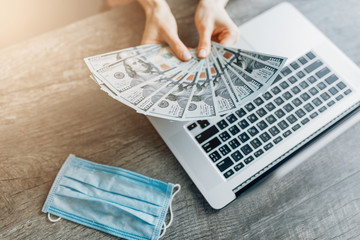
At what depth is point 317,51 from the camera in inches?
31.6

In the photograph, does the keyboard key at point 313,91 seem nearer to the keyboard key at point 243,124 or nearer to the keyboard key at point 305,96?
the keyboard key at point 305,96

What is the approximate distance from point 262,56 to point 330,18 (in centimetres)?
32

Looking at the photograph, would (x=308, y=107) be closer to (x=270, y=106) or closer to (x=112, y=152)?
(x=270, y=106)

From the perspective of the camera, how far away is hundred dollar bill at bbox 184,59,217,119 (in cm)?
65

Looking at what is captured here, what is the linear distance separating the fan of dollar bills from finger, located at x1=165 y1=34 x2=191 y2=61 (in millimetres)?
14

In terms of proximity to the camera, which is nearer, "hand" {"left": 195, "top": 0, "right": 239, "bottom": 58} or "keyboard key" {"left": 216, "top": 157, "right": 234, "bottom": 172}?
"keyboard key" {"left": 216, "top": 157, "right": 234, "bottom": 172}

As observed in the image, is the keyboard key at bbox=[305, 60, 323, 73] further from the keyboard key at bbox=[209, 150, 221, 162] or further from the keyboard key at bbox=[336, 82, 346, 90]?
the keyboard key at bbox=[209, 150, 221, 162]

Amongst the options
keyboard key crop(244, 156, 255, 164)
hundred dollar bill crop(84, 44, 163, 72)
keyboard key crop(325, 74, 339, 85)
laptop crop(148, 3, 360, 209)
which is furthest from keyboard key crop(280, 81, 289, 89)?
hundred dollar bill crop(84, 44, 163, 72)

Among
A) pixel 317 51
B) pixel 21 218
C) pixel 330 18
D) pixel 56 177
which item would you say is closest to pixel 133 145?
pixel 56 177

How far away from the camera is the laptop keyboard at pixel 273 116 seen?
2.29 feet

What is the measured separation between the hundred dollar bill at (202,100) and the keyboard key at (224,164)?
0.38 feet

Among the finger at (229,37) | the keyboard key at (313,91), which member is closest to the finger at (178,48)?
the finger at (229,37)

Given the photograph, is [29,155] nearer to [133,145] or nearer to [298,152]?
[133,145]

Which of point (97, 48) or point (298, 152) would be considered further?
point (97, 48)
